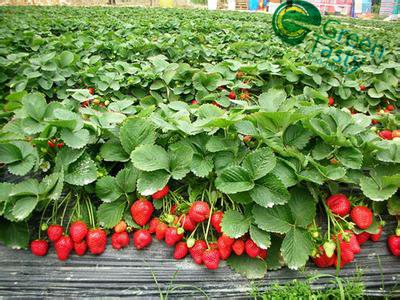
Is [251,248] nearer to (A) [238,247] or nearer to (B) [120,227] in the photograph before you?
(A) [238,247]

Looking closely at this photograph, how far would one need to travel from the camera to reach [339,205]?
4.68ft

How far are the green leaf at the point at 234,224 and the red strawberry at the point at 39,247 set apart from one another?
79 cm

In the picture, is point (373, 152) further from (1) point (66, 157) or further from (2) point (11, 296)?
(2) point (11, 296)

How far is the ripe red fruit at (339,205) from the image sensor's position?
1419mm

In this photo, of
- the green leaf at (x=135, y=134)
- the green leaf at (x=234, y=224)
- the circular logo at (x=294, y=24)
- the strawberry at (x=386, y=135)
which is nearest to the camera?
the green leaf at (x=234, y=224)

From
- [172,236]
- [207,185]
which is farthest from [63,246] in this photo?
[207,185]

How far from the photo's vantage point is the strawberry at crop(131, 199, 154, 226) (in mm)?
1439

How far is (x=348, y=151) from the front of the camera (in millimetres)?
1460

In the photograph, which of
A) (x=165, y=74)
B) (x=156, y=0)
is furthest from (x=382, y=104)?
(x=156, y=0)

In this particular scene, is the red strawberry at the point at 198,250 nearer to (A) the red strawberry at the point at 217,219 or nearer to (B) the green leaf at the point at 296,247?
(A) the red strawberry at the point at 217,219

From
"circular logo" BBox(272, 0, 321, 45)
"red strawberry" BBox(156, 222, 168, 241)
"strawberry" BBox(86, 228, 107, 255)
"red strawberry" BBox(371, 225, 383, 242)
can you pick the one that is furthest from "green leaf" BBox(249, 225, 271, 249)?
"circular logo" BBox(272, 0, 321, 45)

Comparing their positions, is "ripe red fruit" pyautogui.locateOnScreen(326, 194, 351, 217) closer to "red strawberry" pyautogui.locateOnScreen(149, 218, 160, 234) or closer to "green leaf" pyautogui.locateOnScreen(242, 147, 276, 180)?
"green leaf" pyautogui.locateOnScreen(242, 147, 276, 180)

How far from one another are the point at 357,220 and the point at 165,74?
72.1 inches

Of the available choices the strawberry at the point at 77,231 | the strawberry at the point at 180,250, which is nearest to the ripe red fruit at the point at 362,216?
the strawberry at the point at 180,250
